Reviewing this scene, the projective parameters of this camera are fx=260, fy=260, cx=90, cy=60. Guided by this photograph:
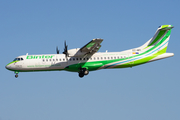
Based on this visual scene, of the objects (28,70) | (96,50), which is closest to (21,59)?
(28,70)

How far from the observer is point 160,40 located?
110ft

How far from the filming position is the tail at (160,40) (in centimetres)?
3305

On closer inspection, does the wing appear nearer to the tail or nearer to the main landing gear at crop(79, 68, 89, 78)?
the main landing gear at crop(79, 68, 89, 78)

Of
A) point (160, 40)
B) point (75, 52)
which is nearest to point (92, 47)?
point (75, 52)

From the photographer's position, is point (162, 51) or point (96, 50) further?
point (162, 51)

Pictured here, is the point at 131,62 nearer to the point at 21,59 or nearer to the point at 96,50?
the point at 96,50

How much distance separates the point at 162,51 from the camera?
3294 cm

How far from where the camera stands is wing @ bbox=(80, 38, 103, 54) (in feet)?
91.9

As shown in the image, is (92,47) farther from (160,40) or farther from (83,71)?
(160,40)

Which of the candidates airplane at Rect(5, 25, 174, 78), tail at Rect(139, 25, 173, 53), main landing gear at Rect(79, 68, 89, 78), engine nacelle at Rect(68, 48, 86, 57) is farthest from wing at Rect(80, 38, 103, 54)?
tail at Rect(139, 25, 173, 53)

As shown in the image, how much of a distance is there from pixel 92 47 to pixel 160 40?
9.55m

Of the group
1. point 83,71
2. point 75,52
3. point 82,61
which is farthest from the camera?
point 82,61

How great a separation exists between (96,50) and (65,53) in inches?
145

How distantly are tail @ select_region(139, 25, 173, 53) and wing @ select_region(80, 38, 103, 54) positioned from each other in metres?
6.61
